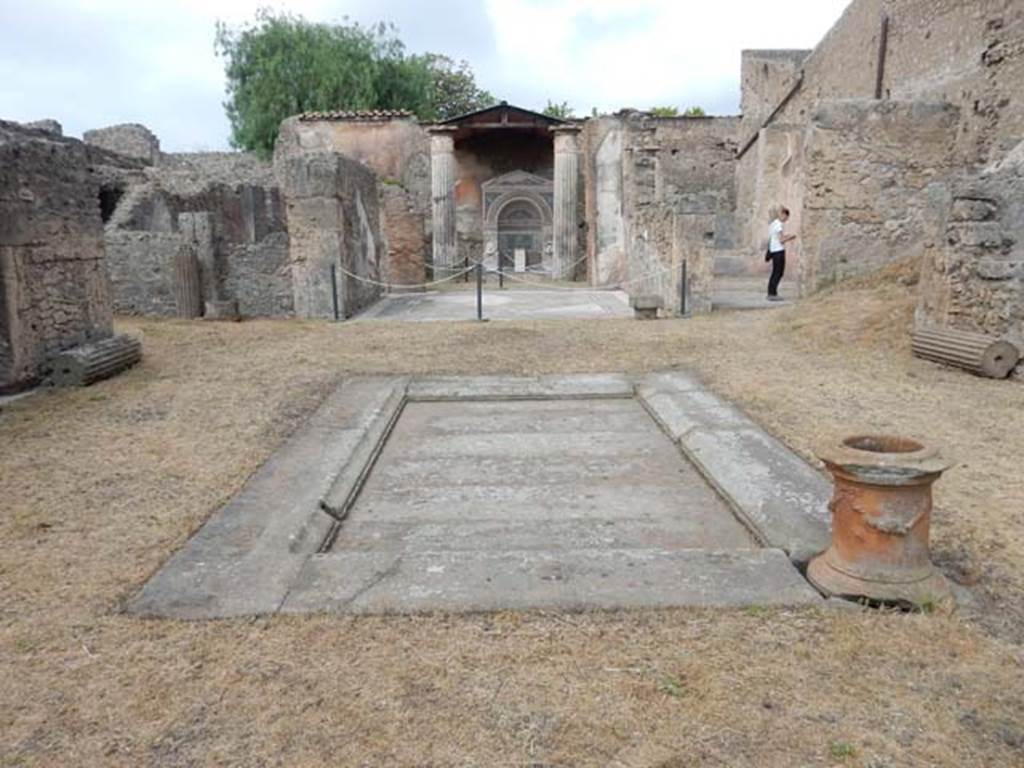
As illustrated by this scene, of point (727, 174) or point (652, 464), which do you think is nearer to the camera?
point (652, 464)

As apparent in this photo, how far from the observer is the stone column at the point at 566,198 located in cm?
2041

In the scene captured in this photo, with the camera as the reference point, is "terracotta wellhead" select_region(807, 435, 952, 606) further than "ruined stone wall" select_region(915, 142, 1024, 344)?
No

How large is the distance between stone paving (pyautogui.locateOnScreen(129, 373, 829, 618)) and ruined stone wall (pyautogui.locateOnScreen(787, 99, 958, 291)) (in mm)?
5953

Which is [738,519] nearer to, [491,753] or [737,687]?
[737,687]

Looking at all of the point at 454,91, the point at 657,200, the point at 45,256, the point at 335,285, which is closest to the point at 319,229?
the point at 335,285

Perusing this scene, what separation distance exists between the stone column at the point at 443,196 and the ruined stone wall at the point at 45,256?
1339cm

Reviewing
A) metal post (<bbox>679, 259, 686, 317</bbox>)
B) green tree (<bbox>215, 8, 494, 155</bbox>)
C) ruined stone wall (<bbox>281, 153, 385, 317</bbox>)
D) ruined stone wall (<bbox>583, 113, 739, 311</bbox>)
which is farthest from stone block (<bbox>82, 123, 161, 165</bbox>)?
metal post (<bbox>679, 259, 686, 317</bbox>)

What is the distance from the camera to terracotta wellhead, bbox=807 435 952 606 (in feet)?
9.17

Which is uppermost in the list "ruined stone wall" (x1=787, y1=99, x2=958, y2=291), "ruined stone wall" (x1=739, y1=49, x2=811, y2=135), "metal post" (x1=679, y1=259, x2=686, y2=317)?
"ruined stone wall" (x1=739, y1=49, x2=811, y2=135)

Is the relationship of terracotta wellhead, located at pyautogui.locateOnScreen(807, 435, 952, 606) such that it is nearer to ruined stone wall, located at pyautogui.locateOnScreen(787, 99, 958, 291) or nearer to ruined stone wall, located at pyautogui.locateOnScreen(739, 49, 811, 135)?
ruined stone wall, located at pyautogui.locateOnScreen(787, 99, 958, 291)

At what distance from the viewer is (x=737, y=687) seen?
2.28 metres

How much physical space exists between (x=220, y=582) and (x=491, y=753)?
1.50 meters

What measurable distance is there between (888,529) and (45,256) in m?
7.11

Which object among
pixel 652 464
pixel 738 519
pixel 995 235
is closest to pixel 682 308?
pixel 995 235
